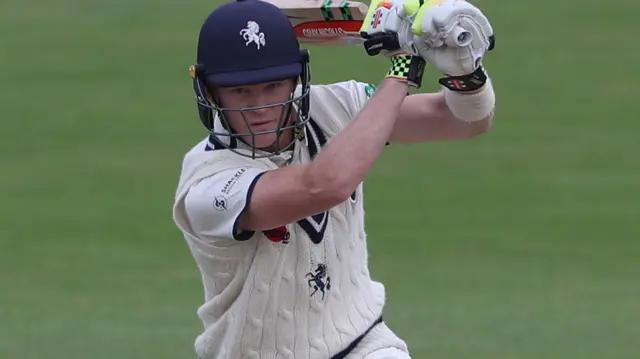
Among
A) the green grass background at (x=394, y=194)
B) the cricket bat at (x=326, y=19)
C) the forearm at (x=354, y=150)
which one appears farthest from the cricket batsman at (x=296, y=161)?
the green grass background at (x=394, y=194)

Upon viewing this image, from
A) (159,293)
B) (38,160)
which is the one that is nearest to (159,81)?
(38,160)

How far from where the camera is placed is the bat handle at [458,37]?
4141 millimetres

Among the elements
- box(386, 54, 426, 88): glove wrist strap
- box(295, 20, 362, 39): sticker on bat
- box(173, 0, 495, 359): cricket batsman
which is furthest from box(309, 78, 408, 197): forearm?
box(295, 20, 362, 39): sticker on bat

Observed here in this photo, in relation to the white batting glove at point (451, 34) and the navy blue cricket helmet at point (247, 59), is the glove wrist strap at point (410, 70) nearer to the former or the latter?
the white batting glove at point (451, 34)

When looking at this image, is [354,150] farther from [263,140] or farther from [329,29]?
[329,29]

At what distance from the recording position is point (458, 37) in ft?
13.6

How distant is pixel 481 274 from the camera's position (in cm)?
908

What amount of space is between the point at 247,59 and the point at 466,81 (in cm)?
68

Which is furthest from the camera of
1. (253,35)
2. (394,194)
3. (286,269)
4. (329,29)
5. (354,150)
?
(394,194)

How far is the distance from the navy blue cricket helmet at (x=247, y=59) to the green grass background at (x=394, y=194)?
3.34 meters

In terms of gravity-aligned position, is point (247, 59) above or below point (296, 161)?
above

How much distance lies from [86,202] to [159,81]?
2.75 m

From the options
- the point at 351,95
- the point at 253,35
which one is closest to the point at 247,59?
the point at 253,35

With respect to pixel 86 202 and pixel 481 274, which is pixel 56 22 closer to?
pixel 86 202
